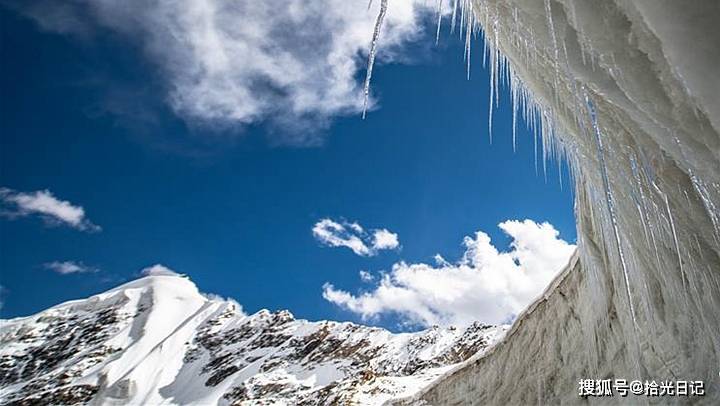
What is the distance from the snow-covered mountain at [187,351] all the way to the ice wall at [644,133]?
35.2 metres

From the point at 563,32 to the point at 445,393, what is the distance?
13.0m

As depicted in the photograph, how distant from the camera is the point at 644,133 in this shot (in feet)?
8.25

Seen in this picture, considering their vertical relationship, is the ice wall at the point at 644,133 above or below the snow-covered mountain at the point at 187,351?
below

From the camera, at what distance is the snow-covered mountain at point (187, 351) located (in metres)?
76.4

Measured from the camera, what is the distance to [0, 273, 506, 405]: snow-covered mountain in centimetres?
7644

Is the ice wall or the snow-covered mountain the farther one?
the snow-covered mountain

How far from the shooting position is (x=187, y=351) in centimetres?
11362

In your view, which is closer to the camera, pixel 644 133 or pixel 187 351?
pixel 644 133

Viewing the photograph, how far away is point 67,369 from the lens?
110 metres

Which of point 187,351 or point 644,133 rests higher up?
point 187,351

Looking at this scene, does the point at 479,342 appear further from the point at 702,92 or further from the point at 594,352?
the point at 702,92

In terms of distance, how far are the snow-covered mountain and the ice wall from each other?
1386 inches

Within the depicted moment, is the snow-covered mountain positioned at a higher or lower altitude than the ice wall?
higher

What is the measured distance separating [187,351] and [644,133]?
12728 cm
